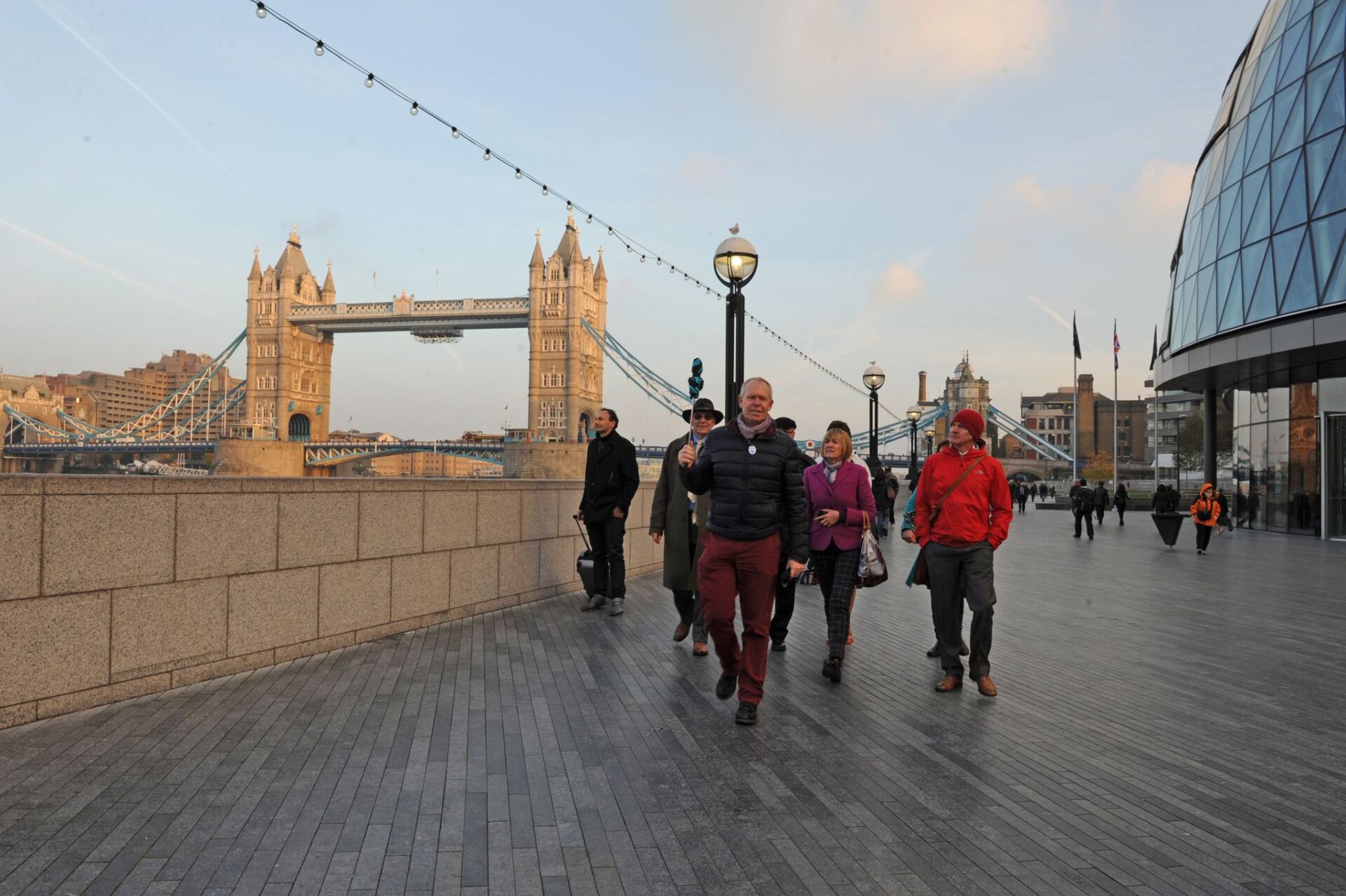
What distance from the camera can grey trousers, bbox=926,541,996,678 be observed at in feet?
19.3

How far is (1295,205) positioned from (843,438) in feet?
72.9

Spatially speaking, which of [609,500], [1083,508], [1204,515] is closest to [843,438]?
[609,500]

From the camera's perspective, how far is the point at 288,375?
379 feet

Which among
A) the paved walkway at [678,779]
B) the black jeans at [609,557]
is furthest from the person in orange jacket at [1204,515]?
the black jeans at [609,557]

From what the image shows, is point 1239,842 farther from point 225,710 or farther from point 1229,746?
point 225,710

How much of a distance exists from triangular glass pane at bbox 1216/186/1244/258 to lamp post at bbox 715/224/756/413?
2166 centimetres

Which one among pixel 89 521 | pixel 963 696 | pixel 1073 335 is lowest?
pixel 963 696

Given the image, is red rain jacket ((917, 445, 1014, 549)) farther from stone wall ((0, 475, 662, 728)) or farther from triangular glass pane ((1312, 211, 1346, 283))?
triangular glass pane ((1312, 211, 1346, 283))

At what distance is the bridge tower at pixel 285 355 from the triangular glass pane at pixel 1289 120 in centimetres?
10533

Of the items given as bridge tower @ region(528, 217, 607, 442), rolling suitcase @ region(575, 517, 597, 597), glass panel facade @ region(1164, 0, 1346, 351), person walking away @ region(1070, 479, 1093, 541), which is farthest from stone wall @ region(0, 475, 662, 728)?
bridge tower @ region(528, 217, 607, 442)

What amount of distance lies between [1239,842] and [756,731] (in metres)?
2.16

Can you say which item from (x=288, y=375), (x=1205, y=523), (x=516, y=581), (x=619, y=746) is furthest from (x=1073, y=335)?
(x=288, y=375)

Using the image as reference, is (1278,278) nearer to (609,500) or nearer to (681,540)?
(609,500)

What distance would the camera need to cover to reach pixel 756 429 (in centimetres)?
529
